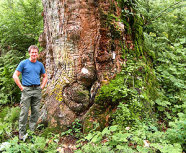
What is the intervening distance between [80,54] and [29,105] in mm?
1973

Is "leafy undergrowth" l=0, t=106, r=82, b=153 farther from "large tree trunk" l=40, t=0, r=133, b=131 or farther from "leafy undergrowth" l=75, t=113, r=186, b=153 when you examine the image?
"leafy undergrowth" l=75, t=113, r=186, b=153

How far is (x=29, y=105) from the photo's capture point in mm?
3932

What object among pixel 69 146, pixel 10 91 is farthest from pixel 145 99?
pixel 10 91

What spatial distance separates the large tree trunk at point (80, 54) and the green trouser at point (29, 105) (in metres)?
0.31

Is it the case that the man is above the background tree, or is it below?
below

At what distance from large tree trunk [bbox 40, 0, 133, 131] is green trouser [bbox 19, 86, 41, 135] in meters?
0.31

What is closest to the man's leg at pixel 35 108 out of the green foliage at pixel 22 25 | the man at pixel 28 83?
the man at pixel 28 83

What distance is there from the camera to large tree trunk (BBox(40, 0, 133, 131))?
3777mm

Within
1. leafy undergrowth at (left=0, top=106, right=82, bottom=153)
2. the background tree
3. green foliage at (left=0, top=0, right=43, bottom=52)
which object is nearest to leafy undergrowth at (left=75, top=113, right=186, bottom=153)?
leafy undergrowth at (left=0, top=106, right=82, bottom=153)

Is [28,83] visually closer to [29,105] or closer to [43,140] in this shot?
[29,105]

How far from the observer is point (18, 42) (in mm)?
7723

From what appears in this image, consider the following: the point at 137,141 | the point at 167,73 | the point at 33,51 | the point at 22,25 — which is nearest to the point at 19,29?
the point at 22,25

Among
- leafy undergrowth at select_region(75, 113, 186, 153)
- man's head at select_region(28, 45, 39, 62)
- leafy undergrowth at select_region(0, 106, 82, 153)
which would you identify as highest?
man's head at select_region(28, 45, 39, 62)

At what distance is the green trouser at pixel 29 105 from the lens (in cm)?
379
